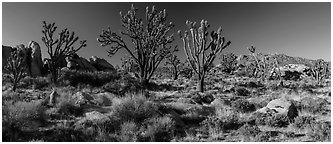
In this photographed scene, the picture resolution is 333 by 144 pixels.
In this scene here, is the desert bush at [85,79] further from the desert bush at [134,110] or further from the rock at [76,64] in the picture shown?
the rock at [76,64]

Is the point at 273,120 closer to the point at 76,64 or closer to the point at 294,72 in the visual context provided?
the point at 76,64

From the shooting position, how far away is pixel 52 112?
7.62 m

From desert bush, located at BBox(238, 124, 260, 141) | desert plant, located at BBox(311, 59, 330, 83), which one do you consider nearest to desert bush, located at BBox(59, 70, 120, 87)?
desert bush, located at BBox(238, 124, 260, 141)

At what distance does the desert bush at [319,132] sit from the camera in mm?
6188

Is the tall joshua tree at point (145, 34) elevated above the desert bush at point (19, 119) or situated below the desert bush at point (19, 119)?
above

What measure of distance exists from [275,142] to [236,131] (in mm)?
1157

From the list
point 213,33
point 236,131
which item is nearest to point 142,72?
point 213,33

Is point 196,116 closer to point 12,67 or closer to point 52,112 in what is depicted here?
point 52,112

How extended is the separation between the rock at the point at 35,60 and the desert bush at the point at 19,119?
53.2 feet

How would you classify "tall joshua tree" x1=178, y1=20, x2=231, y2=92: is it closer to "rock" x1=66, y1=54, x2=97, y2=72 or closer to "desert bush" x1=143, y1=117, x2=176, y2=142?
"desert bush" x1=143, y1=117, x2=176, y2=142

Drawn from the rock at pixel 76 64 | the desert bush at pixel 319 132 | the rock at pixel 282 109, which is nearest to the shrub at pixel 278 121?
the rock at pixel 282 109

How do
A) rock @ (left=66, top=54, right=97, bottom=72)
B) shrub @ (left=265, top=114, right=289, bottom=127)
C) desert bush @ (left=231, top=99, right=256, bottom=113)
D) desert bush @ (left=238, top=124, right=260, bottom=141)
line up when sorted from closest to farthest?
1. desert bush @ (left=238, top=124, right=260, bottom=141)
2. shrub @ (left=265, top=114, right=289, bottom=127)
3. desert bush @ (left=231, top=99, right=256, bottom=113)
4. rock @ (left=66, top=54, right=97, bottom=72)

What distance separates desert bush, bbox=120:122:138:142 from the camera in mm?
6113

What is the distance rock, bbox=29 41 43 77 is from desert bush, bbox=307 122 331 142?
849 inches
